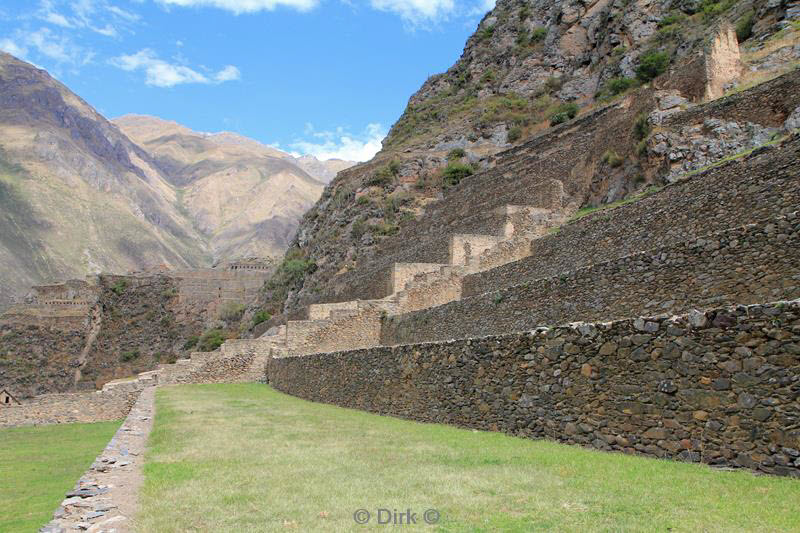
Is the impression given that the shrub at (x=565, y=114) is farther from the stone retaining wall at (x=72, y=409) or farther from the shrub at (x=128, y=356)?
the shrub at (x=128, y=356)

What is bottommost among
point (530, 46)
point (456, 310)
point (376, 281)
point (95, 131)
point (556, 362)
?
point (556, 362)

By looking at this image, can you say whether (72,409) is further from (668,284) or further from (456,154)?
(456,154)

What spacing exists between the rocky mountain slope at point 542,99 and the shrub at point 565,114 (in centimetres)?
13

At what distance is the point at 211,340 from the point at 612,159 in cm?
2810

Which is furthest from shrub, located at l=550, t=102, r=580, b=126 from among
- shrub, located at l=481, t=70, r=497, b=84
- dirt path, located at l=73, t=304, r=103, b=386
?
dirt path, located at l=73, t=304, r=103, b=386

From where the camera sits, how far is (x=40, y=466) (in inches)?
500

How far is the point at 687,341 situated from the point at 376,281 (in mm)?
18588

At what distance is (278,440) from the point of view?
372 inches

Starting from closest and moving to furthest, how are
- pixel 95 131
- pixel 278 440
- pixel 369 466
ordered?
1. pixel 369 466
2. pixel 278 440
3. pixel 95 131

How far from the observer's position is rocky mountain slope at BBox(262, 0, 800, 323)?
21234 millimetres

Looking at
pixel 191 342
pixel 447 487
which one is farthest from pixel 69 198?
pixel 447 487

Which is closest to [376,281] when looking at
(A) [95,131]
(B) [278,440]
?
(B) [278,440]

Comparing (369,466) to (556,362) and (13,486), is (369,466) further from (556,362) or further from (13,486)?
(13,486)

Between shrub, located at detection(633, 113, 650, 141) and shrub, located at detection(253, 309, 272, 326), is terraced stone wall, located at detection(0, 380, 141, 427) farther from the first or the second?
shrub, located at detection(633, 113, 650, 141)
